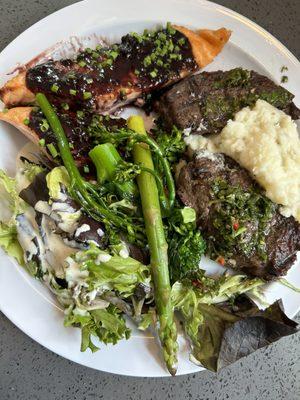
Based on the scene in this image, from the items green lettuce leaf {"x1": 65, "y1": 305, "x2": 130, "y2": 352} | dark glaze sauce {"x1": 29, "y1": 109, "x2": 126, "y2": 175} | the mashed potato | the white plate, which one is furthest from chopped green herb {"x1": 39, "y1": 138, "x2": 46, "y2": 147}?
green lettuce leaf {"x1": 65, "y1": 305, "x2": 130, "y2": 352}

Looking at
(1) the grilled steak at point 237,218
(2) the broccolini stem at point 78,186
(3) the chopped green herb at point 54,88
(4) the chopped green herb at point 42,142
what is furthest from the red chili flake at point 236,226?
(3) the chopped green herb at point 54,88

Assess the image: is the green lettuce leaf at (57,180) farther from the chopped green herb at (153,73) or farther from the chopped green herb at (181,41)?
the chopped green herb at (181,41)

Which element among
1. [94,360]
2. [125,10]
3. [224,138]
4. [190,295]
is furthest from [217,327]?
[125,10]

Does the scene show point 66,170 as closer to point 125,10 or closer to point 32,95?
point 32,95

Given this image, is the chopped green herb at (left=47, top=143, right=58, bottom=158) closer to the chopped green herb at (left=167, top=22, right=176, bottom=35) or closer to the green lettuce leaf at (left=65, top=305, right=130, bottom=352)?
the green lettuce leaf at (left=65, top=305, right=130, bottom=352)

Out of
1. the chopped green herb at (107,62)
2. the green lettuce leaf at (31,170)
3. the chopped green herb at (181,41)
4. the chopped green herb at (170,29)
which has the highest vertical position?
the chopped green herb at (170,29)

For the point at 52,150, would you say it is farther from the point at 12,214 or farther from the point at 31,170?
the point at 12,214
